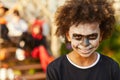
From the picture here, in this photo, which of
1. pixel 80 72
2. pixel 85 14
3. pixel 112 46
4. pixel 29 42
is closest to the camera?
pixel 85 14

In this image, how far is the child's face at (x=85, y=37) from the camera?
4.41 meters

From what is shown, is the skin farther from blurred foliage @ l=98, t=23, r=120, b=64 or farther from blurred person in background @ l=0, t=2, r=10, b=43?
blurred person in background @ l=0, t=2, r=10, b=43

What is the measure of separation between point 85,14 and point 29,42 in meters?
5.66

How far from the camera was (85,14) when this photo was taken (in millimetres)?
4355

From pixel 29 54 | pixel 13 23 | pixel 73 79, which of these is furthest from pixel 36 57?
pixel 73 79

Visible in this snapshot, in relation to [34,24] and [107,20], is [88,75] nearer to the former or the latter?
[107,20]

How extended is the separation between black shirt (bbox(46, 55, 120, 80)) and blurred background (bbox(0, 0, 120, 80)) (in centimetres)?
497

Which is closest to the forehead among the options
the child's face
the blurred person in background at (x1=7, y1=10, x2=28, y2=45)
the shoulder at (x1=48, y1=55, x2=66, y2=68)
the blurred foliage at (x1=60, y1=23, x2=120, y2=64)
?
the child's face

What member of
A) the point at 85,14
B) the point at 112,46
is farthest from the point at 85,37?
the point at 112,46

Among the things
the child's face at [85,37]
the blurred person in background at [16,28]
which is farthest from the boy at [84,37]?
the blurred person in background at [16,28]

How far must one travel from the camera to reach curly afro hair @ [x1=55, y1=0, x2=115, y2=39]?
4.38 m

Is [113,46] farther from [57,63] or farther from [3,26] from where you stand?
[57,63]

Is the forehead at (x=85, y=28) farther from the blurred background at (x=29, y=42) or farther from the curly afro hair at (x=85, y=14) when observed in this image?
the blurred background at (x=29, y=42)

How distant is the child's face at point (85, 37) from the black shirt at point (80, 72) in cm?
15
